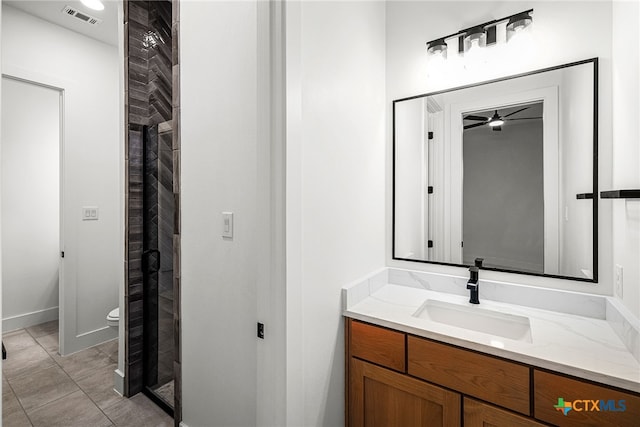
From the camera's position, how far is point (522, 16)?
159 cm

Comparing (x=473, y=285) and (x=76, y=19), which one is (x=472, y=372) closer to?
(x=473, y=285)

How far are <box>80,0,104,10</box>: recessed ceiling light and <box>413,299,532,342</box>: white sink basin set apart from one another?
10.1ft

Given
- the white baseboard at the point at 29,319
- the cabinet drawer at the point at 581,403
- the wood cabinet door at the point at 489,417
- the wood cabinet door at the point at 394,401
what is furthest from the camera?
the white baseboard at the point at 29,319

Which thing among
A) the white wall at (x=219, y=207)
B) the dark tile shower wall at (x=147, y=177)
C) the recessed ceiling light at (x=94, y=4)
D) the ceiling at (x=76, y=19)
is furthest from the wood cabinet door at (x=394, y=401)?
the ceiling at (x=76, y=19)

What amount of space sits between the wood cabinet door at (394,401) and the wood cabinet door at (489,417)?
4cm

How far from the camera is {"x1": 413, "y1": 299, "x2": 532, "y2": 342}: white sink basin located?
1512mm

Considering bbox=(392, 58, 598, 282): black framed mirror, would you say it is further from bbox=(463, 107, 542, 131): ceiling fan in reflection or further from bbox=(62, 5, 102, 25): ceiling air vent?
bbox=(62, 5, 102, 25): ceiling air vent

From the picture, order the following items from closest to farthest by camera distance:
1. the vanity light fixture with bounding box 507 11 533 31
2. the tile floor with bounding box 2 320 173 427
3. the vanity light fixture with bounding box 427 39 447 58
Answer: the vanity light fixture with bounding box 507 11 533 31
the vanity light fixture with bounding box 427 39 447 58
the tile floor with bounding box 2 320 173 427

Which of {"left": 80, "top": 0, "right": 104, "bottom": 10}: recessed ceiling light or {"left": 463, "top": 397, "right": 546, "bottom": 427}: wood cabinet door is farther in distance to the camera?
{"left": 80, "top": 0, "right": 104, "bottom": 10}: recessed ceiling light

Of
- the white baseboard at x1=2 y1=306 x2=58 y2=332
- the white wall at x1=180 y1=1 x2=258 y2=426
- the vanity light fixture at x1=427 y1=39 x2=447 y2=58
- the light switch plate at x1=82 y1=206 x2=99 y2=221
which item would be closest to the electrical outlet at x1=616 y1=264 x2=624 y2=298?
the vanity light fixture at x1=427 y1=39 x2=447 y2=58

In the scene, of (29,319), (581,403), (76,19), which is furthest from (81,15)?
(581,403)

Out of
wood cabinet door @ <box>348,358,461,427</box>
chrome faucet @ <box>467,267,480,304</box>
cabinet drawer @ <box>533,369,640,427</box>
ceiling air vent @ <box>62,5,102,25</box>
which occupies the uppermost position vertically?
ceiling air vent @ <box>62,5,102,25</box>

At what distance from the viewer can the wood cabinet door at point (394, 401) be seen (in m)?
1.31

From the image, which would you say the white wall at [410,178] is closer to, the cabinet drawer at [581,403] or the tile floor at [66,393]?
the cabinet drawer at [581,403]
